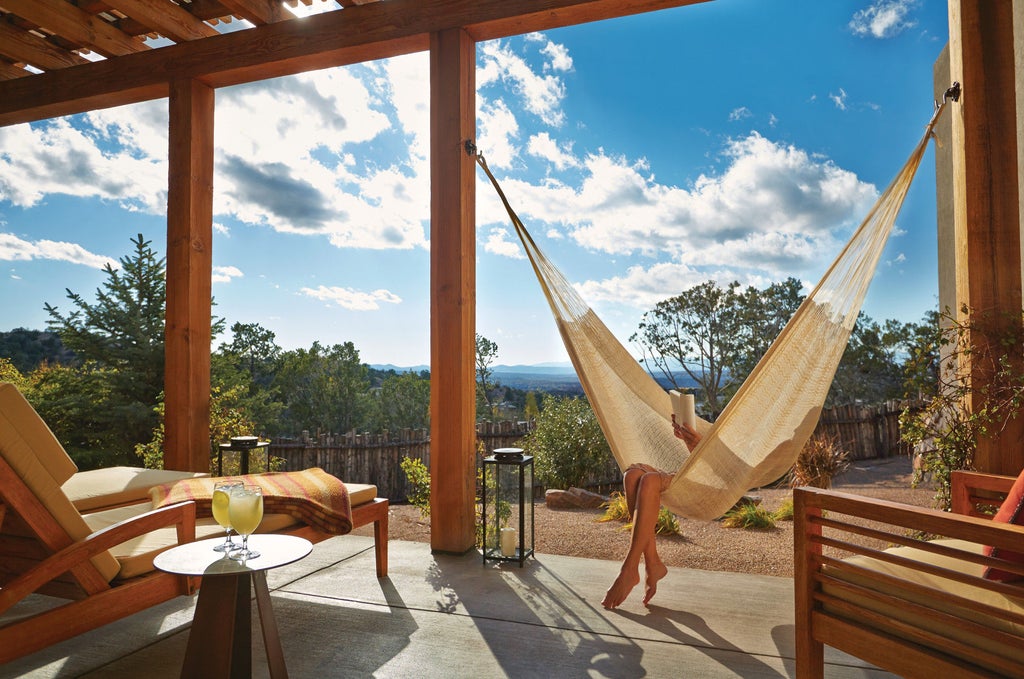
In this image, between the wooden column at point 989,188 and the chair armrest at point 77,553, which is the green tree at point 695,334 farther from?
the chair armrest at point 77,553

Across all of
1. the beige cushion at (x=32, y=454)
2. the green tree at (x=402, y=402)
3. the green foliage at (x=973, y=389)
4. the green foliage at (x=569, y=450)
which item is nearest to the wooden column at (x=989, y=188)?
the green foliage at (x=973, y=389)

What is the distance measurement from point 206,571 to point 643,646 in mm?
1263

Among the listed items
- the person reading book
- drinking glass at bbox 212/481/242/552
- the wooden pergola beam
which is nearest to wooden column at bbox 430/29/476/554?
the wooden pergola beam

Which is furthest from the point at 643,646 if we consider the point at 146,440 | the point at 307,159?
the point at 307,159

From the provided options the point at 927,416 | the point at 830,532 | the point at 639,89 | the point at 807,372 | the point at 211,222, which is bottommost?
the point at 830,532

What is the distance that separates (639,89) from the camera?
1709cm

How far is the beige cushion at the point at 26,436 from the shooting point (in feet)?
4.63

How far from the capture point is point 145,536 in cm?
192

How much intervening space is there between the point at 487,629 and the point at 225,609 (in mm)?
872

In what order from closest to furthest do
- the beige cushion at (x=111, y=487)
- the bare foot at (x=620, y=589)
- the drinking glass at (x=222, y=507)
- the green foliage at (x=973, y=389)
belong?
1. the drinking glass at (x=222, y=507)
2. the green foliage at (x=973, y=389)
3. the bare foot at (x=620, y=589)
4. the beige cushion at (x=111, y=487)

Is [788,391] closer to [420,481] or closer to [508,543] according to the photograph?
[508,543]

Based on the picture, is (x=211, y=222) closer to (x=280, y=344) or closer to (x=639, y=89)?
(x=280, y=344)

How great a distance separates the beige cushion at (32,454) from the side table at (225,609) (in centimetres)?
26

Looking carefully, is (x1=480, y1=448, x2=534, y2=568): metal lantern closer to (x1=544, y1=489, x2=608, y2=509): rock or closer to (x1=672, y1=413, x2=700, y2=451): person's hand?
(x1=672, y1=413, x2=700, y2=451): person's hand
